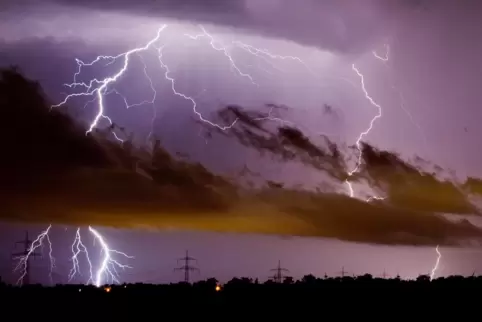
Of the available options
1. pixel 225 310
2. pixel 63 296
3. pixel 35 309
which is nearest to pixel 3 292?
pixel 63 296

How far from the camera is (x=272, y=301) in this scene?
184ft

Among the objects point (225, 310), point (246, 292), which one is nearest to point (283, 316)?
point (225, 310)

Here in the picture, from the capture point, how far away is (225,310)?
171 feet

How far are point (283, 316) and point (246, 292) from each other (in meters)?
16.2

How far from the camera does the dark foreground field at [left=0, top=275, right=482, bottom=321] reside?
4925 centimetres

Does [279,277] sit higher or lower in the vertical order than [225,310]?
higher

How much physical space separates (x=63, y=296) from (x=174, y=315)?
818 inches

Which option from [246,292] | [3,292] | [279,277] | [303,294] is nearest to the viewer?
[303,294]

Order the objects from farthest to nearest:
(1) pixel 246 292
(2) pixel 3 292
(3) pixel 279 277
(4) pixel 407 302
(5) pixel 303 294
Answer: (3) pixel 279 277 < (2) pixel 3 292 < (1) pixel 246 292 < (5) pixel 303 294 < (4) pixel 407 302

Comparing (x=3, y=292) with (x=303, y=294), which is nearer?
(x=303, y=294)

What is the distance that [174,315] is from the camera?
49.5m

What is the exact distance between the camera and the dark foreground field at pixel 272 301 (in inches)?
1939

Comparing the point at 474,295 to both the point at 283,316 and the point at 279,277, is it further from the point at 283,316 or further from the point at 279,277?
the point at 279,277

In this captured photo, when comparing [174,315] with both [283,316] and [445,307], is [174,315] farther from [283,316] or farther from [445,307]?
[445,307]
